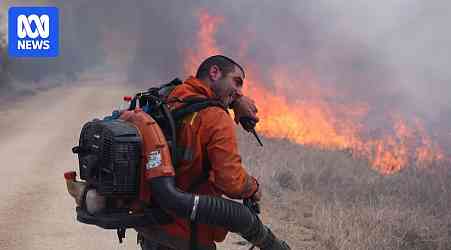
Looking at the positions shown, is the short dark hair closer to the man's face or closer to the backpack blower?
the man's face

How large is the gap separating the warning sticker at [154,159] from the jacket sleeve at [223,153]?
0.26 meters

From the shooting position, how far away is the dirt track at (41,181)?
599cm

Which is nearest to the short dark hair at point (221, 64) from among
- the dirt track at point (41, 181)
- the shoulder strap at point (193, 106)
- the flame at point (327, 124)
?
the shoulder strap at point (193, 106)

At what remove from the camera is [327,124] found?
14891mm

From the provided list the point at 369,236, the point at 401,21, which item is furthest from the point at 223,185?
the point at 401,21

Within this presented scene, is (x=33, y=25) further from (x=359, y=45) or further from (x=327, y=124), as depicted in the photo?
(x=359, y=45)

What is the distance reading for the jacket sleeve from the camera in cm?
253

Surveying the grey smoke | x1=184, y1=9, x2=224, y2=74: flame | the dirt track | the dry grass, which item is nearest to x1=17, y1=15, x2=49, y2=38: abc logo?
the dirt track

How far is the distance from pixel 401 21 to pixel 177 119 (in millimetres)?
14577

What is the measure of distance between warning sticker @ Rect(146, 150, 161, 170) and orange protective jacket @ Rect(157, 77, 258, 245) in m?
0.17

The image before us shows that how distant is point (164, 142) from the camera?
2.48 m

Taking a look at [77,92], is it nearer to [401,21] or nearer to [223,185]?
[401,21]

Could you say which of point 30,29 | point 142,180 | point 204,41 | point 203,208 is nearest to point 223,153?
point 203,208

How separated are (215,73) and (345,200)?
6.48m
